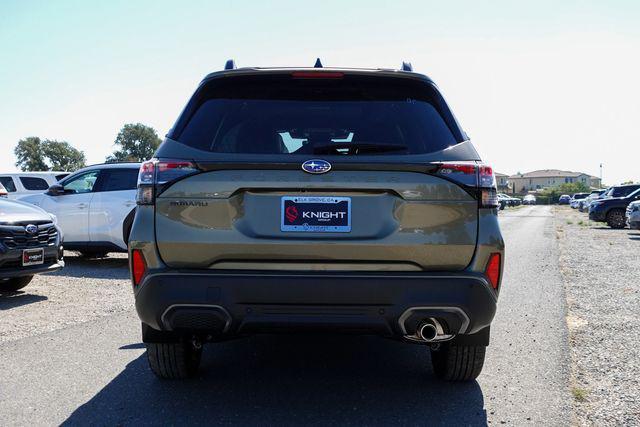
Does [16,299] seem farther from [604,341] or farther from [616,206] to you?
[616,206]

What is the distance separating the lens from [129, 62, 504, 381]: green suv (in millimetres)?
3062

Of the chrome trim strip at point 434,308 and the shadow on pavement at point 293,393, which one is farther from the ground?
the chrome trim strip at point 434,308

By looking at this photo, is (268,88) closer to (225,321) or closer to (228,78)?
(228,78)

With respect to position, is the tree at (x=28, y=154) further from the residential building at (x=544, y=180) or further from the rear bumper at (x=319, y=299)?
the residential building at (x=544, y=180)

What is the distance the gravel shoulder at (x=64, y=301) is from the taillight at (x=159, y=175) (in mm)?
3088

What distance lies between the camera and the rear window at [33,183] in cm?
1438

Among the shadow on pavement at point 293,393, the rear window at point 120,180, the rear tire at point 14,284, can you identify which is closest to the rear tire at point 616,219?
the rear window at point 120,180

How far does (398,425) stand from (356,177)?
139cm

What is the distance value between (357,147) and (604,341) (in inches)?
134

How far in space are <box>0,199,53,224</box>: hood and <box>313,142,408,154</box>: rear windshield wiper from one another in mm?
5403

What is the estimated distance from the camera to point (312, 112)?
3396mm

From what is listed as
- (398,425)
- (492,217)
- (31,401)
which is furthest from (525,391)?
(31,401)

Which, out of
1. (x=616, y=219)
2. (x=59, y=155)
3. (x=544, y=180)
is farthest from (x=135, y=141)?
(x=544, y=180)

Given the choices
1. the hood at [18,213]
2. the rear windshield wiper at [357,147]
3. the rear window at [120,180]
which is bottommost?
the hood at [18,213]
